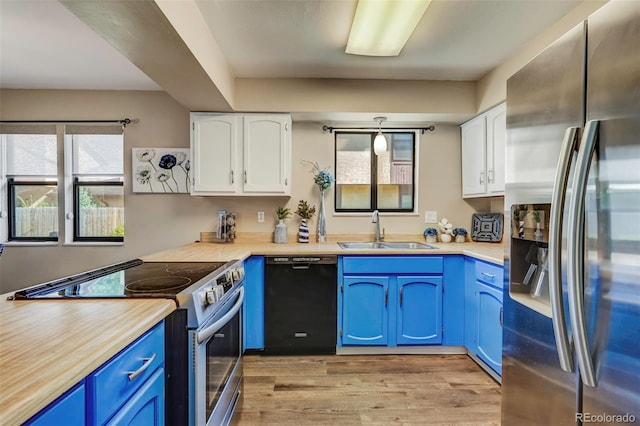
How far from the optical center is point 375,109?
2760 millimetres

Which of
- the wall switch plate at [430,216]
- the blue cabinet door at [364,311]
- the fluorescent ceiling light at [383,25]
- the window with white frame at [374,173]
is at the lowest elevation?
the blue cabinet door at [364,311]

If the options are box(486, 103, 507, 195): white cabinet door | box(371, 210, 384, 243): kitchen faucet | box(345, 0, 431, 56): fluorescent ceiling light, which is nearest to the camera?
box(345, 0, 431, 56): fluorescent ceiling light

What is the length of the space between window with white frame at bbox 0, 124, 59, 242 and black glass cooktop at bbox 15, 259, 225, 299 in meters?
2.02

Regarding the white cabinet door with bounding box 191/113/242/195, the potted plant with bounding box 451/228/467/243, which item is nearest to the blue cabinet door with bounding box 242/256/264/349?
the white cabinet door with bounding box 191/113/242/195

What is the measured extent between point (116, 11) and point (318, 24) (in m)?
1.08

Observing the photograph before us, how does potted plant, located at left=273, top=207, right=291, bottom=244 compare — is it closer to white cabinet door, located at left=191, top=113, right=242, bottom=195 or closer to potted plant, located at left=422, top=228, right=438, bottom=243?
white cabinet door, located at left=191, top=113, right=242, bottom=195

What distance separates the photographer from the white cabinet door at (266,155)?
2.74 m

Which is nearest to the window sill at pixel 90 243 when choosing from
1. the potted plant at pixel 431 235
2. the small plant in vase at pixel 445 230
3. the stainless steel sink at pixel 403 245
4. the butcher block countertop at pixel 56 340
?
the butcher block countertop at pixel 56 340

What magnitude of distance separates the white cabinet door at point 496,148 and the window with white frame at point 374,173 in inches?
29.4

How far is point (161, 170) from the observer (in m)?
3.07

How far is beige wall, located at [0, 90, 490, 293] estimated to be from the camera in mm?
3043

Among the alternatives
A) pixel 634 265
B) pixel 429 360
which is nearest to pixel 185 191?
pixel 429 360

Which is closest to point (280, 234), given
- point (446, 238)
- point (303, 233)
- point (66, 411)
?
point (303, 233)

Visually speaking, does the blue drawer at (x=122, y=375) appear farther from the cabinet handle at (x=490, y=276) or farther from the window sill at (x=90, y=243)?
the window sill at (x=90, y=243)
